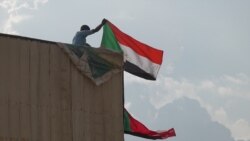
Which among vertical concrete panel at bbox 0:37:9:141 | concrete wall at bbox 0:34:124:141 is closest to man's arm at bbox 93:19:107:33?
concrete wall at bbox 0:34:124:141

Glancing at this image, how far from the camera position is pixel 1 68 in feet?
54.7

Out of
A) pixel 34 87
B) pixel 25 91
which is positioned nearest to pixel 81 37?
pixel 34 87

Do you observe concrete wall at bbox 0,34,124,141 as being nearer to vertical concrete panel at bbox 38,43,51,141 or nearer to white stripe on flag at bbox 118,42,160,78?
vertical concrete panel at bbox 38,43,51,141

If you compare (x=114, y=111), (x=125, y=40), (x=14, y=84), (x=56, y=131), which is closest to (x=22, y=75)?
(x=14, y=84)

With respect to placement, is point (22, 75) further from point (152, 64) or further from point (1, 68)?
point (152, 64)

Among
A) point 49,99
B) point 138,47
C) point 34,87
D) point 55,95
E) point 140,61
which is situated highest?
point 138,47

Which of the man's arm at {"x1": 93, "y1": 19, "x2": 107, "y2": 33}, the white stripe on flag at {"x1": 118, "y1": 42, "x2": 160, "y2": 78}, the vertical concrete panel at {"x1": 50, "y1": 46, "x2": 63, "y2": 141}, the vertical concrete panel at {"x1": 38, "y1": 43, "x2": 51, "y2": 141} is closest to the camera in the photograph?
the vertical concrete panel at {"x1": 38, "y1": 43, "x2": 51, "y2": 141}

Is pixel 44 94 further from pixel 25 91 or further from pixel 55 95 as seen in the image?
pixel 25 91

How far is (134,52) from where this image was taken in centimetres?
2120

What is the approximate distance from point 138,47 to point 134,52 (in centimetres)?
28

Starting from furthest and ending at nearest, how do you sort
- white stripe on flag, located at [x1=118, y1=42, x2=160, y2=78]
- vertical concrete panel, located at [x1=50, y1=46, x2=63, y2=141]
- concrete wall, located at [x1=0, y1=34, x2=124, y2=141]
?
white stripe on flag, located at [x1=118, y1=42, x2=160, y2=78]
vertical concrete panel, located at [x1=50, y1=46, x2=63, y2=141]
concrete wall, located at [x1=0, y1=34, x2=124, y2=141]

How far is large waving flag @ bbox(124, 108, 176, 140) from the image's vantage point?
2034 cm

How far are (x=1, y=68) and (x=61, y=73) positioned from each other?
176cm

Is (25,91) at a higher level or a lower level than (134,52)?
lower
